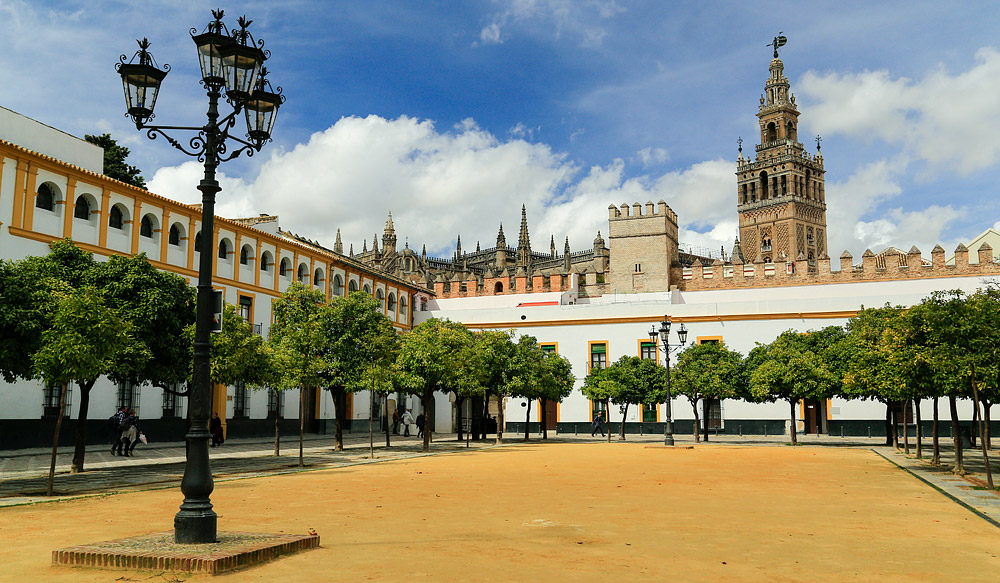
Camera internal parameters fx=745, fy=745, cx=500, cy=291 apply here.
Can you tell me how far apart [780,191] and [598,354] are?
7345cm

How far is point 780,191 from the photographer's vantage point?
109 metres

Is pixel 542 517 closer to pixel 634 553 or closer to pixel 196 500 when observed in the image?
pixel 634 553

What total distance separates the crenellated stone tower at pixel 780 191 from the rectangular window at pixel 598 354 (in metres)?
68.5

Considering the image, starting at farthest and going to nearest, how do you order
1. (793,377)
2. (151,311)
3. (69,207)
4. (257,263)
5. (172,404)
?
(257,263)
(793,377)
(172,404)
(69,207)
(151,311)

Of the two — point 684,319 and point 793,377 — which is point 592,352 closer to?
point 684,319

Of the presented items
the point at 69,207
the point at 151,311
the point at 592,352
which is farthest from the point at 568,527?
the point at 592,352

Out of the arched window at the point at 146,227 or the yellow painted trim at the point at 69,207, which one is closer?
the yellow painted trim at the point at 69,207

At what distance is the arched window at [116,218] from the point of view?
28812 mm

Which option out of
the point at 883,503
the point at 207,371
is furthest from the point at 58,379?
the point at 883,503

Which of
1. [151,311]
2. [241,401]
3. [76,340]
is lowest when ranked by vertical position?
[241,401]

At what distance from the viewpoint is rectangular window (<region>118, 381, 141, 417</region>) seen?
28609 mm

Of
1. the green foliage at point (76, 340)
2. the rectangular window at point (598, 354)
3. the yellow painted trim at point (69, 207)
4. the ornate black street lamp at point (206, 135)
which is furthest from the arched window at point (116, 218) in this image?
the rectangular window at point (598, 354)

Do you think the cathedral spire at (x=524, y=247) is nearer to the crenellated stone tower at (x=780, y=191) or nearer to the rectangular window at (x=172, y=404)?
the crenellated stone tower at (x=780, y=191)

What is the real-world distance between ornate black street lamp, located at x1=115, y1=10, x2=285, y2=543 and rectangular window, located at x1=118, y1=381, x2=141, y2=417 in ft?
72.9
